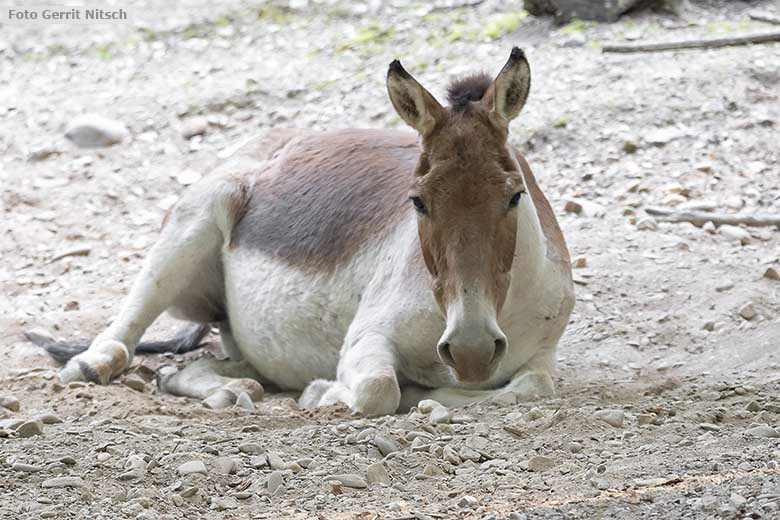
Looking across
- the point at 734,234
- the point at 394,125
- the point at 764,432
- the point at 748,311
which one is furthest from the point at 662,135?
the point at 764,432

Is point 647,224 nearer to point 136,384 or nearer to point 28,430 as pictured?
point 136,384

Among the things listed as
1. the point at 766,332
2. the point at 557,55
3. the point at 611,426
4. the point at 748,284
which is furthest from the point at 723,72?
the point at 611,426

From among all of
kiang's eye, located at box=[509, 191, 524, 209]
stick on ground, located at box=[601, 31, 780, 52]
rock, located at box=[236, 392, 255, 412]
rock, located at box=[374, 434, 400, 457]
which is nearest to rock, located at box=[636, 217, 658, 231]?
stick on ground, located at box=[601, 31, 780, 52]

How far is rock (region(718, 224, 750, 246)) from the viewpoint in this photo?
8008 millimetres

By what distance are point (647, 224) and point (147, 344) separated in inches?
132

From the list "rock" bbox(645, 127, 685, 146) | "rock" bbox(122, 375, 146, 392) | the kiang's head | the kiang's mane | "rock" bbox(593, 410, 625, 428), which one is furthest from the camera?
"rock" bbox(645, 127, 685, 146)

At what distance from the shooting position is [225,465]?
14.1ft

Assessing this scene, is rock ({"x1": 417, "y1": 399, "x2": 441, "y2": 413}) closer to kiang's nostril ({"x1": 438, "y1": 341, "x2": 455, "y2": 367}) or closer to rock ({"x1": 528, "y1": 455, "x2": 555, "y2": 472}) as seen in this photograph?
kiang's nostril ({"x1": 438, "y1": 341, "x2": 455, "y2": 367})

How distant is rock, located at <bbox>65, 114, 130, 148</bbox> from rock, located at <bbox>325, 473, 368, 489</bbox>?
7831mm

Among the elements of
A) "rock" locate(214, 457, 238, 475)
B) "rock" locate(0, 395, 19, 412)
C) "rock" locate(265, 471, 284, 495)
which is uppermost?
"rock" locate(265, 471, 284, 495)

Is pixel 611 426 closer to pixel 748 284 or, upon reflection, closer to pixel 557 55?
pixel 748 284

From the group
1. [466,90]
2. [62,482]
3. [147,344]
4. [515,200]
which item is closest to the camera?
[62,482]

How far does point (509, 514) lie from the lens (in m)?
3.68

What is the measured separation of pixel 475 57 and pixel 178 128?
9.37 feet
